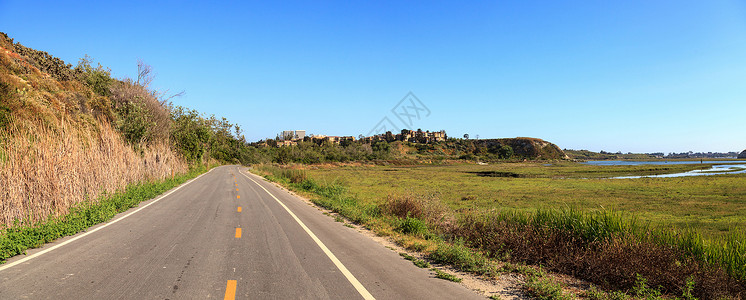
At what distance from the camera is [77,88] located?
33.2 meters

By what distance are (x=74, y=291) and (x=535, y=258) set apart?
7974 mm

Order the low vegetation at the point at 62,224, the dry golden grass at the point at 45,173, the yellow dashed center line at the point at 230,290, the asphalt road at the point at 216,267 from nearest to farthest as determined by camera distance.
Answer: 1. the yellow dashed center line at the point at 230,290
2. the asphalt road at the point at 216,267
3. the low vegetation at the point at 62,224
4. the dry golden grass at the point at 45,173

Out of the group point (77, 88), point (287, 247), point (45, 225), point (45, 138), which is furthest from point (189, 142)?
point (287, 247)

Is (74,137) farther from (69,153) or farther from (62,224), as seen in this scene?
(62,224)

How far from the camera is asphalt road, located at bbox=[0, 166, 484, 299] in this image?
4977 mm

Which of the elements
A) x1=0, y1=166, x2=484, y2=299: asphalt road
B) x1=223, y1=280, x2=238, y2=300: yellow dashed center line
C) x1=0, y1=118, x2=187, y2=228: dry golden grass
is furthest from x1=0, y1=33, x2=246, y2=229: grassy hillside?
x1=223, y1=280, x2=238, y2=300: yellow dashed center line

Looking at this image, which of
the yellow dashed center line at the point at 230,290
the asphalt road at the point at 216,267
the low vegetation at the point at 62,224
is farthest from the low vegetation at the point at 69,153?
the yellow dashed center line at the point at 230,290

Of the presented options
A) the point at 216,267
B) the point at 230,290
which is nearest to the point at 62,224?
the point at 216,267

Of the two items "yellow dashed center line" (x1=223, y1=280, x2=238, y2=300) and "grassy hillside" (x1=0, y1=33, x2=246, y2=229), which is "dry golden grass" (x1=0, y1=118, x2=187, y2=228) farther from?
"yellow dashed center line" (x1=223, y1=280, x2=238, y2=300)

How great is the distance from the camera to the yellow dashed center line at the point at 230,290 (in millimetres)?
4710

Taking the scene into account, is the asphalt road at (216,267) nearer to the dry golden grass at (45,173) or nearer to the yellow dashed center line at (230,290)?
the yellow dashed center line at (230,290)

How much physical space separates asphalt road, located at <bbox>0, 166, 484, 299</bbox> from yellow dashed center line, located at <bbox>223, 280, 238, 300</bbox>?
15 millimetres

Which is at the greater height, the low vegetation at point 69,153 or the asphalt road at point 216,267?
the low vegetation at point 69,153

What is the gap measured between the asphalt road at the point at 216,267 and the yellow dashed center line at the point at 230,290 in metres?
0.01
